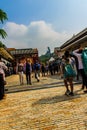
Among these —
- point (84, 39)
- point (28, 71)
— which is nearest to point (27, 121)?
point (28, 71)

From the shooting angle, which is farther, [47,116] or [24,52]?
[24,52]

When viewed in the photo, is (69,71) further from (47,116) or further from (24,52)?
(24,52)

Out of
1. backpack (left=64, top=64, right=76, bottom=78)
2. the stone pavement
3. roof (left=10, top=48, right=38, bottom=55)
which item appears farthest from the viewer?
roof (left=10, top=48, right=38, bottom=55)

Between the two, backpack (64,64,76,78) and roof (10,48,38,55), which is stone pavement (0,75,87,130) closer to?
backpack (64,64,76,78)

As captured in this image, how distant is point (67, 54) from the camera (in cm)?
1162

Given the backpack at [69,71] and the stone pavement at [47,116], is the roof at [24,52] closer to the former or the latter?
the backpack at [69,71]

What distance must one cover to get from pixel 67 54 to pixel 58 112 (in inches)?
150

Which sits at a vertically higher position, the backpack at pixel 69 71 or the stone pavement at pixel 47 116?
the backpack at pixel 69 71

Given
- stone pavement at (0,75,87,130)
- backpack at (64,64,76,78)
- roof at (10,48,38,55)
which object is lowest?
stone pavement at (0,75,87,130)

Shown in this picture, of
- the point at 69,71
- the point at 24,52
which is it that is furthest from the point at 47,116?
the point at 24,52

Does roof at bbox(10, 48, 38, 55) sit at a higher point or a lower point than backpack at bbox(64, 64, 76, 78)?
higher

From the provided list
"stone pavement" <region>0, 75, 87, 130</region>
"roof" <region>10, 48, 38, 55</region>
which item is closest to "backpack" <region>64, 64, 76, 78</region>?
"stone pavement" <region>0, 75, 87, 130</region>

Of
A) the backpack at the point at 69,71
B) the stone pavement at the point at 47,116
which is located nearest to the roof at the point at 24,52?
the backpack at the point at 69,71

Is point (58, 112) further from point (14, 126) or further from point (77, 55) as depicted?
point (77, 55)
